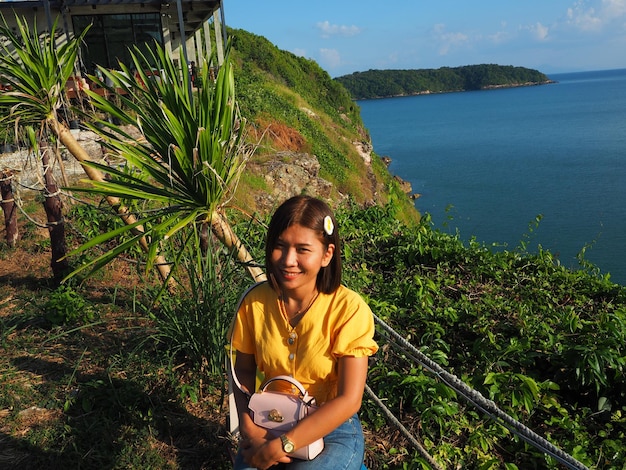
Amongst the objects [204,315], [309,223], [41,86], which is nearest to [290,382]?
[309,223]

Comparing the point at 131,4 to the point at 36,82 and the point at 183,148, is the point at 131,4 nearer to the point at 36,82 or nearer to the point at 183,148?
the point at 36,82

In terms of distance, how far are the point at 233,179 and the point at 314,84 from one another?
36.1 m

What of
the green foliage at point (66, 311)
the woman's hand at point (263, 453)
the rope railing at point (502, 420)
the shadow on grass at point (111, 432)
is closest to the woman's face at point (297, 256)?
the woman's hand at point (263, 453)

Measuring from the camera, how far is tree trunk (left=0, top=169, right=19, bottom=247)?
20.2ft

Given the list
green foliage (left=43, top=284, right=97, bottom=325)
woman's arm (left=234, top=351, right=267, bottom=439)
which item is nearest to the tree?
green foliage (left=43, top=284, right=97, bottom=325)

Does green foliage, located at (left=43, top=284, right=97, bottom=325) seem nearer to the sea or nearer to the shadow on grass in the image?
the shadow on grass

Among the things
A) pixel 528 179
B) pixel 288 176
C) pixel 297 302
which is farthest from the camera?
pixel 528 179

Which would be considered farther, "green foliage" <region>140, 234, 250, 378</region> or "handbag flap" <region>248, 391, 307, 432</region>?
"green foliage" <region>140, 234, 250, 378</region>

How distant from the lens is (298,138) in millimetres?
18281

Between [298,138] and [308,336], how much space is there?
16.6 metres

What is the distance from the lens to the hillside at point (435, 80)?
14288 centimetres

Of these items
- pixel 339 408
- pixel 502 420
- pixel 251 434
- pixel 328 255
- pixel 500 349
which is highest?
pixel 328 255

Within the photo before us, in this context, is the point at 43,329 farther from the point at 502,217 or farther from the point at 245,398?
the point at 502,217

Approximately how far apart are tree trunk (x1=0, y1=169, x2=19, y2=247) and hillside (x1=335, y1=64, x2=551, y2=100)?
13688 centimetres
